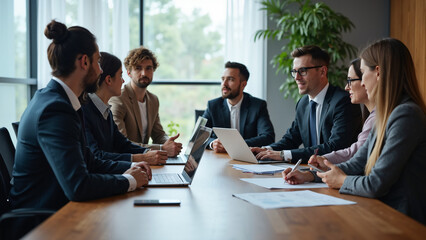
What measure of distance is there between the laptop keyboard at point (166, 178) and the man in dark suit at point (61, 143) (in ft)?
0.24

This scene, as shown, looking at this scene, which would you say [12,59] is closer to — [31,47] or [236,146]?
[31,47]

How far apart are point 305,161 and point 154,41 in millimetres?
3548

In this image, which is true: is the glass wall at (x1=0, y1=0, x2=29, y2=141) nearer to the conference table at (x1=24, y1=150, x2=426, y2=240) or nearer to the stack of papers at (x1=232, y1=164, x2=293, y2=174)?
the stack of papers at (x1=232, y1=164, x2=293, y2=174)

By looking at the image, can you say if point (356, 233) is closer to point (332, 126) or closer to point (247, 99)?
point (332, 126)

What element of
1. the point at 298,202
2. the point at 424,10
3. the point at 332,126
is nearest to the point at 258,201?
the point at 298,202

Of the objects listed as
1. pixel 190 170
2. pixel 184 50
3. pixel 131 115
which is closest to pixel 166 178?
pixel 190 170

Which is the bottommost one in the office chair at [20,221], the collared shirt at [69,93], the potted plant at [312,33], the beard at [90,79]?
the office chair at [20,221]


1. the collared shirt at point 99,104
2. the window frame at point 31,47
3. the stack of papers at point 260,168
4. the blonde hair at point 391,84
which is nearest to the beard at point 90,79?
the collared shirt at point 99,104

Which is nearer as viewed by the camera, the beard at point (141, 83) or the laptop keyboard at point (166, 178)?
the laptop keyboard at point (166, 178)

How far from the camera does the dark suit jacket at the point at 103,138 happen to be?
266cm

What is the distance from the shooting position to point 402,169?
1.72m

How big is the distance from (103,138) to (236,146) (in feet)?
2.70

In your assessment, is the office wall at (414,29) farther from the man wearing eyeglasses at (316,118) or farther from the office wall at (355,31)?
the man wearing eyeglasses at (316,118)

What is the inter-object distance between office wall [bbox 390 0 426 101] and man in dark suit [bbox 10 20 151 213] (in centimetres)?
365
